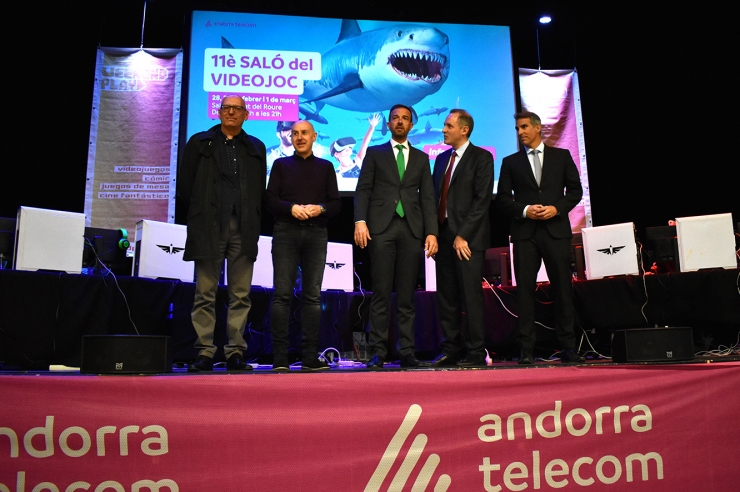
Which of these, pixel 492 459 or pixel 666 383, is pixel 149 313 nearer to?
pixel 492 459

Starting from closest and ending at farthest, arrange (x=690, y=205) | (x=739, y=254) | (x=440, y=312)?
(x=440, y=312)
(x=739, y=254)
(x=690, y=205)

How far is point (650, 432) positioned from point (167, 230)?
3443mm

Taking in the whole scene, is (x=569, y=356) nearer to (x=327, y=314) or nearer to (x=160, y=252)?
(x=327, y=314)

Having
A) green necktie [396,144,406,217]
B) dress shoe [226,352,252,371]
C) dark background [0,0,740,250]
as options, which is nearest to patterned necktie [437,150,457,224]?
green necktie [396,144,406,217]

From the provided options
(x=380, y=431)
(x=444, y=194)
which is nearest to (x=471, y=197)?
(x=444, y=194)

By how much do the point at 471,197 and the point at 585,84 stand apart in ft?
14.7

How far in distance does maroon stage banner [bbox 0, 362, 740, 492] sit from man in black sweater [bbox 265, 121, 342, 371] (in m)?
0.79

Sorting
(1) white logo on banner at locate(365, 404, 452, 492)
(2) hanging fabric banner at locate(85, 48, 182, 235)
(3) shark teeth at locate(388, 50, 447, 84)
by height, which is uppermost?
(3) shark teeth at locate(388, 50, 447, 84)

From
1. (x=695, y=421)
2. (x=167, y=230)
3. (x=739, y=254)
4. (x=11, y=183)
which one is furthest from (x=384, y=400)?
(x=11, y=183)

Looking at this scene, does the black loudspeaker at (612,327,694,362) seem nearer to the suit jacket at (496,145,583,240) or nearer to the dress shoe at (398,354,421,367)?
the suit jacket at (496,145,583,240)

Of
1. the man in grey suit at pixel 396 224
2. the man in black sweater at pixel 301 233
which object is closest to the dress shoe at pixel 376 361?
the man in grey suit at pixel 396 224

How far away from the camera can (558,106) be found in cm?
693

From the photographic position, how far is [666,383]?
9.26ft

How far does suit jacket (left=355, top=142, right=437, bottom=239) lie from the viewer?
363cm
